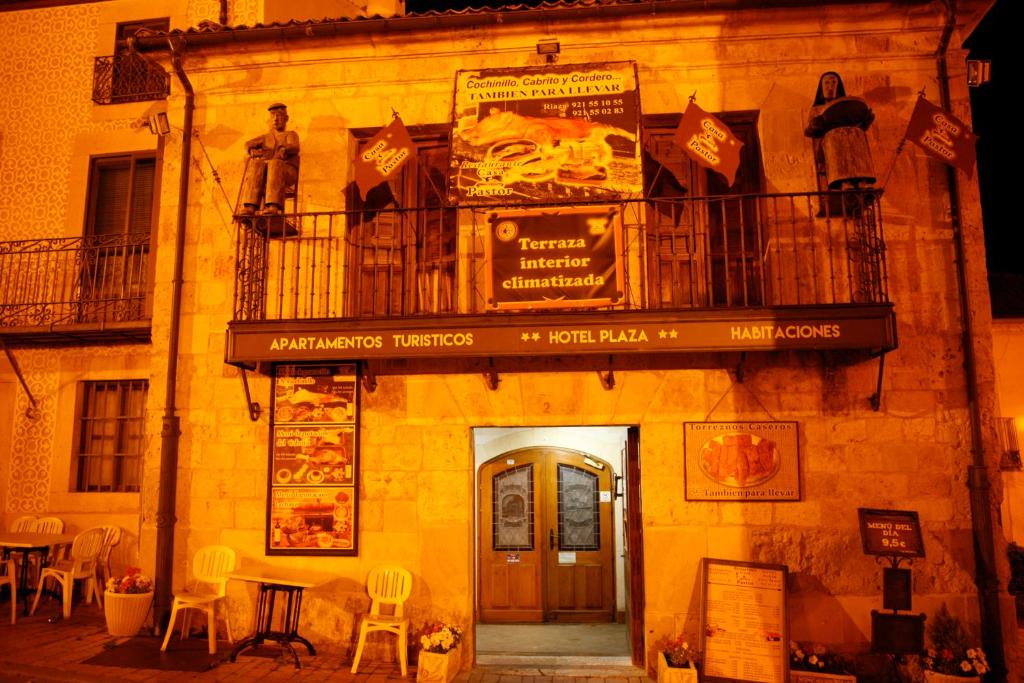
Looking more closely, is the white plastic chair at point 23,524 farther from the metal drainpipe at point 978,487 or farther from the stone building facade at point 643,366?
the metal drainpipe at point 978,487

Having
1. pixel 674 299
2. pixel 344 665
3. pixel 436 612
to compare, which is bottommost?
pixel 344 665

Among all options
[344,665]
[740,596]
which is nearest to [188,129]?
[344,665]

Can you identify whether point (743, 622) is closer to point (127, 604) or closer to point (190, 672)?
point (190, 672)

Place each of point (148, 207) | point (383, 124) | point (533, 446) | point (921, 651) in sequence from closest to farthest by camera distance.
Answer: point (921, 651), point (383, 124), point (533, 446), point (148, 207)

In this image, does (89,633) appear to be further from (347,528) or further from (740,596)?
(740,596)

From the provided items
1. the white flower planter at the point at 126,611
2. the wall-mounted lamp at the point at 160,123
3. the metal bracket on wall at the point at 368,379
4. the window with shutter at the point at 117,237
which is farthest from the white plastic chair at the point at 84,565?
the wall-mounted lamp at the point at 160,123

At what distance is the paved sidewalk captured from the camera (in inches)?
238

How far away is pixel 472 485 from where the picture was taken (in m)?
7.11

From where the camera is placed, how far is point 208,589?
725 centimetres

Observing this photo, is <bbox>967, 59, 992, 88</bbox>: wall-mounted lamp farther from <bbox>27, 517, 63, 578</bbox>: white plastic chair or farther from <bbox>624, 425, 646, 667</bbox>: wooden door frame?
<bbox>27, 517, 63, 578</bbox>: white plastic chair

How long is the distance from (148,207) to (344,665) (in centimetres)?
732

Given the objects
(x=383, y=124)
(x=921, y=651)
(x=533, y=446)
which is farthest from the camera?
(x=533, y=446)

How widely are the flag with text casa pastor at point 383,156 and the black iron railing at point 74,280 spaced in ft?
15.3

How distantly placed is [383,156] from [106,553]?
610 cm
